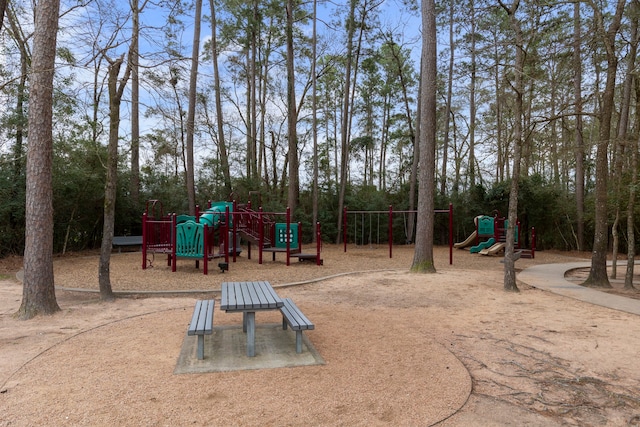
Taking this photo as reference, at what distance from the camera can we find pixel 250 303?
3.43 metres

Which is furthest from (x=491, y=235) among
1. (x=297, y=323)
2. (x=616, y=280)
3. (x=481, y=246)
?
(x=297, y=323)

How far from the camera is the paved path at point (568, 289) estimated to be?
19.1 feet

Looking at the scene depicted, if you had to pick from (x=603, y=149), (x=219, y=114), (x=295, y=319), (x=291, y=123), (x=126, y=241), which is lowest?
(x=295, y=319)

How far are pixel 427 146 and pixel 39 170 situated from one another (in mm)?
6959

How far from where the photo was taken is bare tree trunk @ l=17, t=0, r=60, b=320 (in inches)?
195

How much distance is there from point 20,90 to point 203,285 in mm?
7691

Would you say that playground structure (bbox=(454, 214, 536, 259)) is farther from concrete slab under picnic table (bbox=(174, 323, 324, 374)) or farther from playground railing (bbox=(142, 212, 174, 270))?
concrete slab under picnic table (bbox=(174, 323, 324, 374))

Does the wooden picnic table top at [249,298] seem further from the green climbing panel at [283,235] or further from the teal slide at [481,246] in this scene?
the teal slide at [481,246]

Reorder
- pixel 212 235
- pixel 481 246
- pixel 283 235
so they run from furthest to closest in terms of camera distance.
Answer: pixel 481 246, pixel 283 235, pixel 212 235

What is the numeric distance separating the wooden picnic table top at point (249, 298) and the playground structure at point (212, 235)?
4264 millimetres

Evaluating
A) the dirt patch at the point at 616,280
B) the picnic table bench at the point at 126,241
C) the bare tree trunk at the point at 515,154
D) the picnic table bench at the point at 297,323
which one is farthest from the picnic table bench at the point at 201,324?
the picnic table bench at the point at 126,241

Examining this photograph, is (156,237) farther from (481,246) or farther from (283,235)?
(481,246)

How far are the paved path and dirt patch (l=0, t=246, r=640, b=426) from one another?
32 cm

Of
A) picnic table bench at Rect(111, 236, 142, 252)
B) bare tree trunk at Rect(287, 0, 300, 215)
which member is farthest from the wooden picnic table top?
bare tree trunk at Rect(287, 0, 300, 215)
